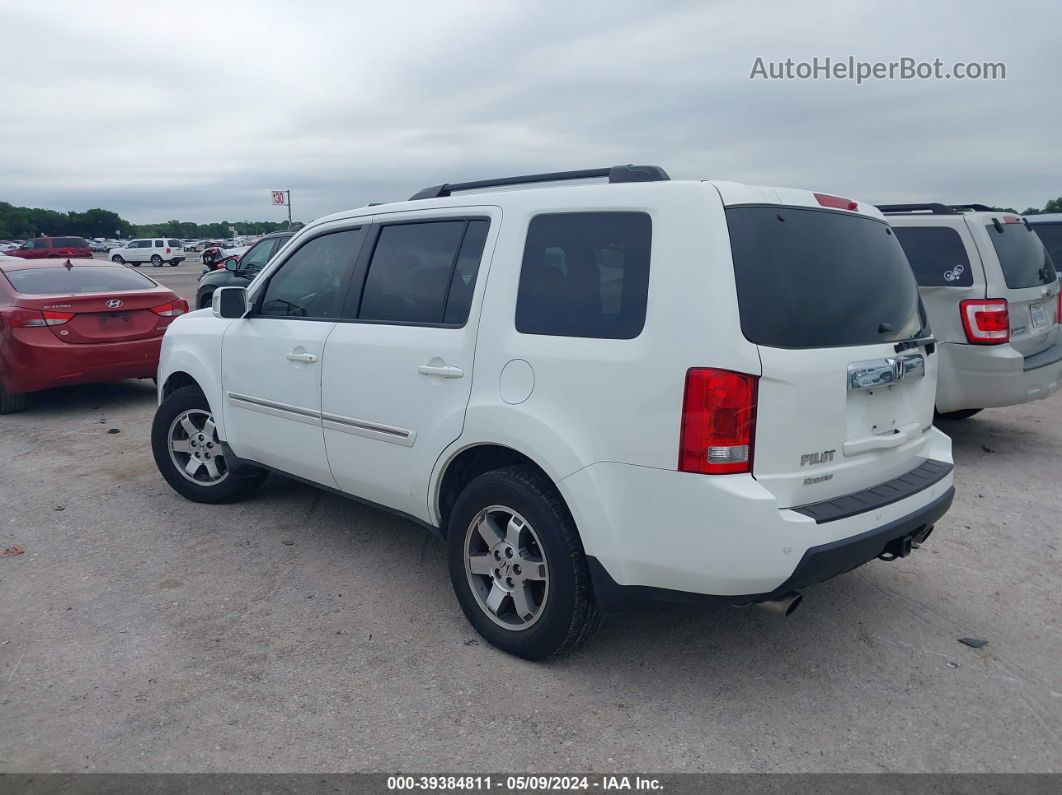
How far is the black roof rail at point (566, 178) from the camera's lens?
134 inches

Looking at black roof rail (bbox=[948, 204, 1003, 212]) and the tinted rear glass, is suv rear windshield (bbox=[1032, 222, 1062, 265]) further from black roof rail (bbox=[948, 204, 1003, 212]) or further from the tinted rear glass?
the tinted rear glass

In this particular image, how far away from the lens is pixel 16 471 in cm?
649

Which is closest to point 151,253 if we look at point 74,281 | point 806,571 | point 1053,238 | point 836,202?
point 74,281

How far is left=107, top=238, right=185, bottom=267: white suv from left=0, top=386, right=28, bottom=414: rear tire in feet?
163

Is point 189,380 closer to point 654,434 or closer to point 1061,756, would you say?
point 654,434

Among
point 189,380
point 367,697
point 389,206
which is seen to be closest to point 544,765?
point 367,697

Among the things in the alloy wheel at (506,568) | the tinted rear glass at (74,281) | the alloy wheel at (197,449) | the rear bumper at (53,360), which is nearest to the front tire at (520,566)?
the alloy wheel at (506,568)

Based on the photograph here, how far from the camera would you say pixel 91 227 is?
111500 mm

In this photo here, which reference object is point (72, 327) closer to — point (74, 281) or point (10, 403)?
point (74, 281)

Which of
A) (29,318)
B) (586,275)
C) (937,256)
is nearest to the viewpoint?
(586,275)

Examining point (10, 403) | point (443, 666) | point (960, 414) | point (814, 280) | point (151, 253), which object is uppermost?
point (814, 280)

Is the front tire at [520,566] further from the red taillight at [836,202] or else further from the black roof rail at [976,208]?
the black roof rail at [976,208]

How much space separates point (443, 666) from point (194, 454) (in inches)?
113

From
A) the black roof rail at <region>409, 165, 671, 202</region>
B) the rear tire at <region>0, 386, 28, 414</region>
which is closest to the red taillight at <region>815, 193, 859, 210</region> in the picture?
the black roof rail at <region>409, 165, 671, 202</region>
